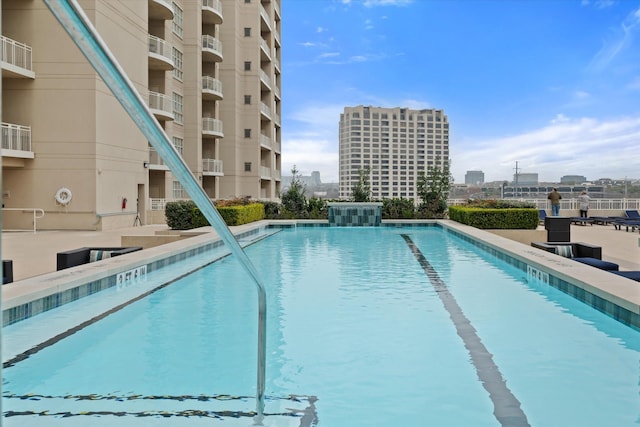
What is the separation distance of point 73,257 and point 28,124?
46.4ft

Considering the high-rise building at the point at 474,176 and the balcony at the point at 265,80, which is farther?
the high-rise building at the point at 474,176

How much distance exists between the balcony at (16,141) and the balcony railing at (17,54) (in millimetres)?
2210

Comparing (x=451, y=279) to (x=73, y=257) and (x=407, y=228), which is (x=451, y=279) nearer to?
(x=73, y=257)

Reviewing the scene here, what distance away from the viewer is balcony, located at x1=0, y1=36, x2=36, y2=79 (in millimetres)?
18906

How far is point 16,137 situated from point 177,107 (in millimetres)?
13917

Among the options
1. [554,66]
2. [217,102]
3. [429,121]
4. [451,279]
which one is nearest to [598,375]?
[451,279]

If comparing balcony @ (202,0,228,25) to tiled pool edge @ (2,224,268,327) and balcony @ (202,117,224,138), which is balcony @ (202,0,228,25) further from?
tiled pool edge @ (2,224,268,327)

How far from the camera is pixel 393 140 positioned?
117250 millimetres

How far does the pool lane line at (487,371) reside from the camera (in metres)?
3.83

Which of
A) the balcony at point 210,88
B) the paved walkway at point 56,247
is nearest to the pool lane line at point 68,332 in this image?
the paved walkway at point 56,247

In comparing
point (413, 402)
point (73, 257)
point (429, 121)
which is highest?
point (429, 121)

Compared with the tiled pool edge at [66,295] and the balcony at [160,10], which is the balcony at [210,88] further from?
the tiled pool edge at [66,295]

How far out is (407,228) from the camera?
2216 cm

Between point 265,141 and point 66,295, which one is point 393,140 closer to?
point 265,141
